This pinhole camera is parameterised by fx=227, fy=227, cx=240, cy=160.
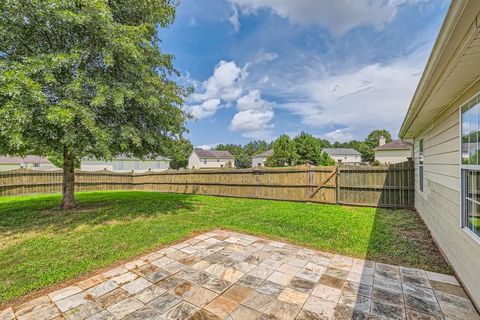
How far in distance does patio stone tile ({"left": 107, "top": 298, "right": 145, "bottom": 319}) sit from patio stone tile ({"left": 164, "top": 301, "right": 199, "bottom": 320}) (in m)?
0.36

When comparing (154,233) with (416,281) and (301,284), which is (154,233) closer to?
(301,284)

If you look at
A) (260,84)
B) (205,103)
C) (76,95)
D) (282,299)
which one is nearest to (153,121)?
(76,95)

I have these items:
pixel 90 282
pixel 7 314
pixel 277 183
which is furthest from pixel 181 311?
pixel 277 183

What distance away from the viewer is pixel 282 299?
2.48 meters

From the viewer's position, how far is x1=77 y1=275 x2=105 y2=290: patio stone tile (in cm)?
277

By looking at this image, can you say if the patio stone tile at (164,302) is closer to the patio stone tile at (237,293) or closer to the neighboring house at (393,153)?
the patio stone tile at (237,293)

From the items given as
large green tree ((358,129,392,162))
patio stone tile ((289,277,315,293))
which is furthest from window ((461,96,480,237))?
large green tree ((358,129,392,162))

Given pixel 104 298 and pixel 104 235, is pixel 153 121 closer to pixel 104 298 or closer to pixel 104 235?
pixel 104 235

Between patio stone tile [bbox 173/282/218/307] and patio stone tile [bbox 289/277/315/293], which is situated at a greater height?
patio stone tile [bbox 289/277/315/293]

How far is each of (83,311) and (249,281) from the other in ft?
5.90

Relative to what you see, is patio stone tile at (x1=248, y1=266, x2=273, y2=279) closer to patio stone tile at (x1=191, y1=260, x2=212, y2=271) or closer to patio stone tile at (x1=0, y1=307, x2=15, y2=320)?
patio stone tile at (x1=191, y1=260, x2=212, y2=271)

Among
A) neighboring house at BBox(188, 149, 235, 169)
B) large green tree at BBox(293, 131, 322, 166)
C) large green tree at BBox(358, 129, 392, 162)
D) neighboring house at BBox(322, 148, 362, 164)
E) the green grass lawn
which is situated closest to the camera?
the green grass lawn

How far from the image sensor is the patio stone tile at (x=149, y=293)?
2.51m

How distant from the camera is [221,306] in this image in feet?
7.74
